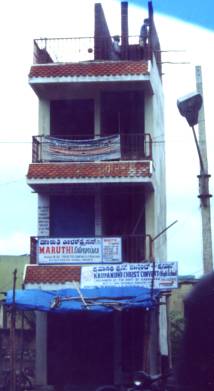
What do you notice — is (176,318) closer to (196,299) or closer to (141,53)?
(141,53)

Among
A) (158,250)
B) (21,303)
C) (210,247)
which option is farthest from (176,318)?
(210,247)

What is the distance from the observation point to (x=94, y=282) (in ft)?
57.5

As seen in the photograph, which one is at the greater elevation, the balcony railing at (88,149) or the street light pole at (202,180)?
the balcony railing at (88,149)

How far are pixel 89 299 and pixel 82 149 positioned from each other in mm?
5981

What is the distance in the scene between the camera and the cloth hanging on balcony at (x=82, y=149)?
67.8ft

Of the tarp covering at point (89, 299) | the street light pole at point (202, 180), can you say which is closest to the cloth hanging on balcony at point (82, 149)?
the tarp covering at point (89, 299)

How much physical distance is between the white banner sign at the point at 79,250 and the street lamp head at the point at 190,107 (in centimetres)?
711

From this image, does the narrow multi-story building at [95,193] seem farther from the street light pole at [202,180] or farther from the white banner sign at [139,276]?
the street light pole at [202,180]

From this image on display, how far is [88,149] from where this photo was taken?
2081cm

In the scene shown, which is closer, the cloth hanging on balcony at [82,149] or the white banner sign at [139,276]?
the white banner sign at [139,276]

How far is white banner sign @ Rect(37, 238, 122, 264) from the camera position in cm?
1945

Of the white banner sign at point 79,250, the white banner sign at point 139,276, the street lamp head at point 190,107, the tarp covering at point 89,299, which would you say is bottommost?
the tarp covering at point 89,299

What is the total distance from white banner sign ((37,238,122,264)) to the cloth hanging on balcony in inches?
101

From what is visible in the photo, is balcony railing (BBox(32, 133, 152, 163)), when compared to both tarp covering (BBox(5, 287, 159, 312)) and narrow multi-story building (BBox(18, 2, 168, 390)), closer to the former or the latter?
narrow multi-story building (BBox(18, 2, 168, 390))
